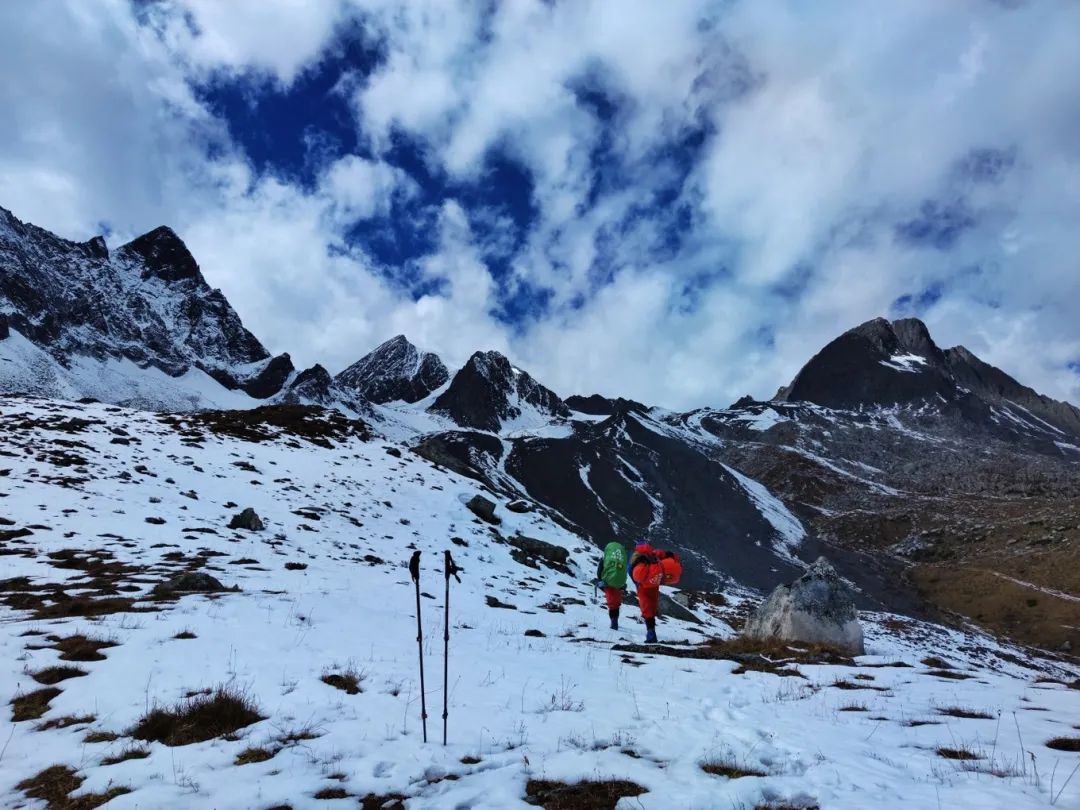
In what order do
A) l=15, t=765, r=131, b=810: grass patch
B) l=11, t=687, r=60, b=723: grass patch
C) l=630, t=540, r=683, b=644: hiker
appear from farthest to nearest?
l=630, t=540, r=683, b=644: hiker, l=11, t=687, r=60, b=723: grass patch, l=15, t=765, r=131, b=810: grass patch

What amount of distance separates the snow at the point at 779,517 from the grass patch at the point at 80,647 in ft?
337

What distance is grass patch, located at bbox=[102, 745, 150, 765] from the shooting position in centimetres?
576

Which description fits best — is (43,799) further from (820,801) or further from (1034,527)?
(1034,527)

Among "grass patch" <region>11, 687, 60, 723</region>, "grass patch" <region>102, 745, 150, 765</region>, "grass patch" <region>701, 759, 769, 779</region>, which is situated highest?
"grass patch" <region>11, 687, 60, 723</region>

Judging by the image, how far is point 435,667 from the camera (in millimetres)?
9875

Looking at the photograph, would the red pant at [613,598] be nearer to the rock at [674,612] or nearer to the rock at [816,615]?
the rock at [816,615]

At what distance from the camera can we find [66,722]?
669 centimetres

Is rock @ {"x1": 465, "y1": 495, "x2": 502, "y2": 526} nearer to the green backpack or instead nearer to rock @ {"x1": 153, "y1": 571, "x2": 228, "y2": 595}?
the green backpack

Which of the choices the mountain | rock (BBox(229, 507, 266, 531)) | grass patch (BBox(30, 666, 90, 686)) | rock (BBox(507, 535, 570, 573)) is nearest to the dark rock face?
the mountain

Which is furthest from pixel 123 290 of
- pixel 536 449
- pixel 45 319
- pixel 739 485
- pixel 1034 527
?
pixel 1034 527

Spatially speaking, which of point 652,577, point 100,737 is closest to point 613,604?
point 652,577

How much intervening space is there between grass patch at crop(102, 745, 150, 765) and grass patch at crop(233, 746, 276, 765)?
3.24ft

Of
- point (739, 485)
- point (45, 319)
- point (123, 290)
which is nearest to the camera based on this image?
point (45, 319)

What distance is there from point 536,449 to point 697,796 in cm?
15856
